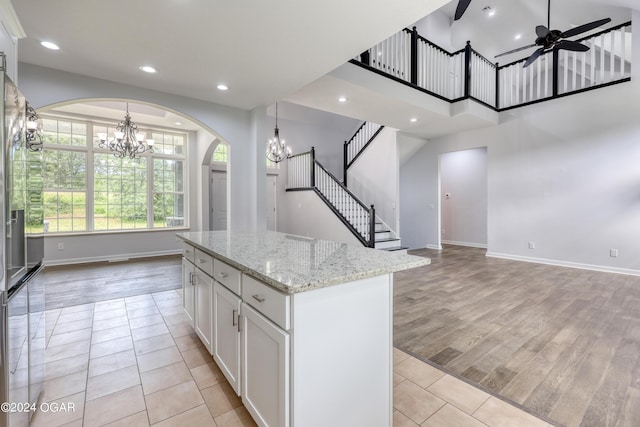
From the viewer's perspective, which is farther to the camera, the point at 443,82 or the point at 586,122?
the point at 443,82

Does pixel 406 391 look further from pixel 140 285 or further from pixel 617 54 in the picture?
pixel 617 54

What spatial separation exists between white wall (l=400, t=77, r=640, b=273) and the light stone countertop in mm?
5543

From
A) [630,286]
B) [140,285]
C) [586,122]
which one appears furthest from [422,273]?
[140,285]

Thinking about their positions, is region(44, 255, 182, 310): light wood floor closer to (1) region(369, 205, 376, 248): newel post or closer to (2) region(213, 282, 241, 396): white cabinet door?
(2) region(213, 282, 241, 396): white cabinet door

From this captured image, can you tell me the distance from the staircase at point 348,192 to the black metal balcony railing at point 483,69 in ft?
6.75

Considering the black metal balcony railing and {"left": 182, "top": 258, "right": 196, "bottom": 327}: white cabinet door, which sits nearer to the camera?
{"left": 182, "top": 258, "right": 196, "bottom": 327}: white cabinet door

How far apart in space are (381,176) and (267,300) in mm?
6162

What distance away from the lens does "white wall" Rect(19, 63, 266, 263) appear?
10.5 feet

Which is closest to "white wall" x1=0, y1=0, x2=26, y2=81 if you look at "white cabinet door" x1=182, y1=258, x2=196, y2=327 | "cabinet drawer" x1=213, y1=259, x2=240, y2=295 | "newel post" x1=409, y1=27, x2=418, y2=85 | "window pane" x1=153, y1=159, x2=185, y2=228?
"cabinet drawer" x1=213, y1=259, x2=240, y2=295

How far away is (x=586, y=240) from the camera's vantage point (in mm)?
5148

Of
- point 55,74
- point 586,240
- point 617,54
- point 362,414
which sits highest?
point 617,54

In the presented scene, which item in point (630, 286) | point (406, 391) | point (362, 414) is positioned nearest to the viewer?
point (362, 414)

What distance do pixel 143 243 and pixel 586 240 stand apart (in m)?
8.96

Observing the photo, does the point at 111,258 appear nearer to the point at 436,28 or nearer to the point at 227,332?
the point at 227,332
